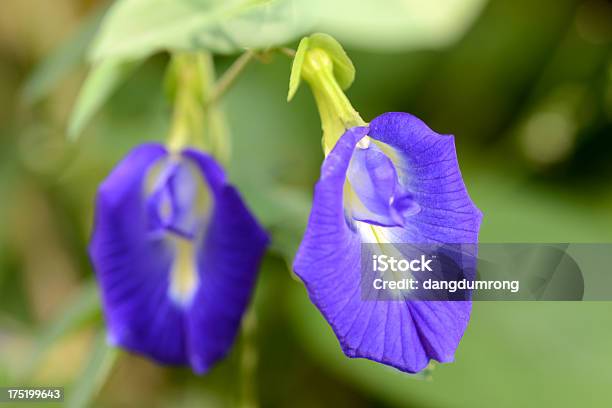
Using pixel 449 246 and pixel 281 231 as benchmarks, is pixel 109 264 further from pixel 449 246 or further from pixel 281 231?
pixel 449 246

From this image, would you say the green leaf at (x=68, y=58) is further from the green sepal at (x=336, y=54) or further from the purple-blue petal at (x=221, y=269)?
the green sepal at (x=336, y=54)

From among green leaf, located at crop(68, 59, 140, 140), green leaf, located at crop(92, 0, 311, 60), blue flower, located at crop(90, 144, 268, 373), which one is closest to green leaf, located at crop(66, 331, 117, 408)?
blue flower, located at crop(90, 144, 268, 373)

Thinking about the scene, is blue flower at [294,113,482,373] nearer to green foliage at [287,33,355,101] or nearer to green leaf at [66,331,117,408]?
green foliage at [287,33,355,101]

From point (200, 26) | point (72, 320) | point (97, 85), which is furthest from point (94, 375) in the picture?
point (200, 26)

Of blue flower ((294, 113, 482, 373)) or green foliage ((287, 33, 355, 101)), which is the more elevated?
green foliage ((287, 33, 355, 101))

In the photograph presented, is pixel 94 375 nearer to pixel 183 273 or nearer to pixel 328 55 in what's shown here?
pixel 183 273

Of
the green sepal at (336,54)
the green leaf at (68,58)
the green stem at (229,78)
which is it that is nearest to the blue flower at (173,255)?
the green stem at (229,78)

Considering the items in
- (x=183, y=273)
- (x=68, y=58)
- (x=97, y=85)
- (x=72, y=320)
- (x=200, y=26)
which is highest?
(x=200, y=26)
